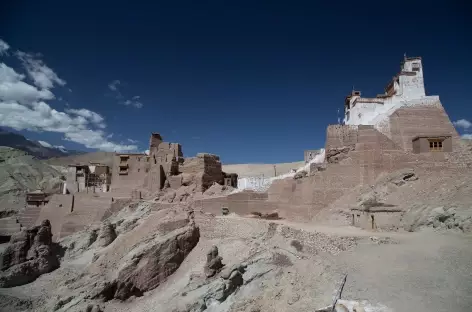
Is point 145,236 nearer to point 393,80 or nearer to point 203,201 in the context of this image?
point 203,201

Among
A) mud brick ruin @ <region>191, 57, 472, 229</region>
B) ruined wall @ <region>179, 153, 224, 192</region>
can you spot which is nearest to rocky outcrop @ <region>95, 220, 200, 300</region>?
mud brick ruin @ <region>191, 57, 472, 229</region>

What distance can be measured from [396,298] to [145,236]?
52.8ft

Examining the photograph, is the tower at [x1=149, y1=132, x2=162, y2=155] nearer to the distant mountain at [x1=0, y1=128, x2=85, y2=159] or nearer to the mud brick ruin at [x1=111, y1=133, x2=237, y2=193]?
the mud brick ruin at [x1=111, y1=133, x2=237, y2=193]

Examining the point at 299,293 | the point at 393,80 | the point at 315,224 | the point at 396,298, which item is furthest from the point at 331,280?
the point at 393,80

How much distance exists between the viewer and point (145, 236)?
71.4ft

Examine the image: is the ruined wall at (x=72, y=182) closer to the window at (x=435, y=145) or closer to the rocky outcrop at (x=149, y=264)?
the rocky outcrop at (x=149, y=264)

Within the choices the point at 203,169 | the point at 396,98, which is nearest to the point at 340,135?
the point at 396,98

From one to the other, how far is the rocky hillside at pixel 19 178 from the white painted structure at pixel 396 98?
131 ft

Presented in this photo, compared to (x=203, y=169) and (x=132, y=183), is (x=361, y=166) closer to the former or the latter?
(x=203, y=169)

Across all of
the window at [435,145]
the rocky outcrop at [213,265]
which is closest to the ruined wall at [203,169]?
the rocky outcrop at [213,265]

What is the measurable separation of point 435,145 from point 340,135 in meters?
6.53

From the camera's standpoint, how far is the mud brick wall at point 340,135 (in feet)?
83.3

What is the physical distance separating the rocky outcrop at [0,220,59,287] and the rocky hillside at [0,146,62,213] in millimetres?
19032

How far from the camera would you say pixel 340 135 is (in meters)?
25.6
